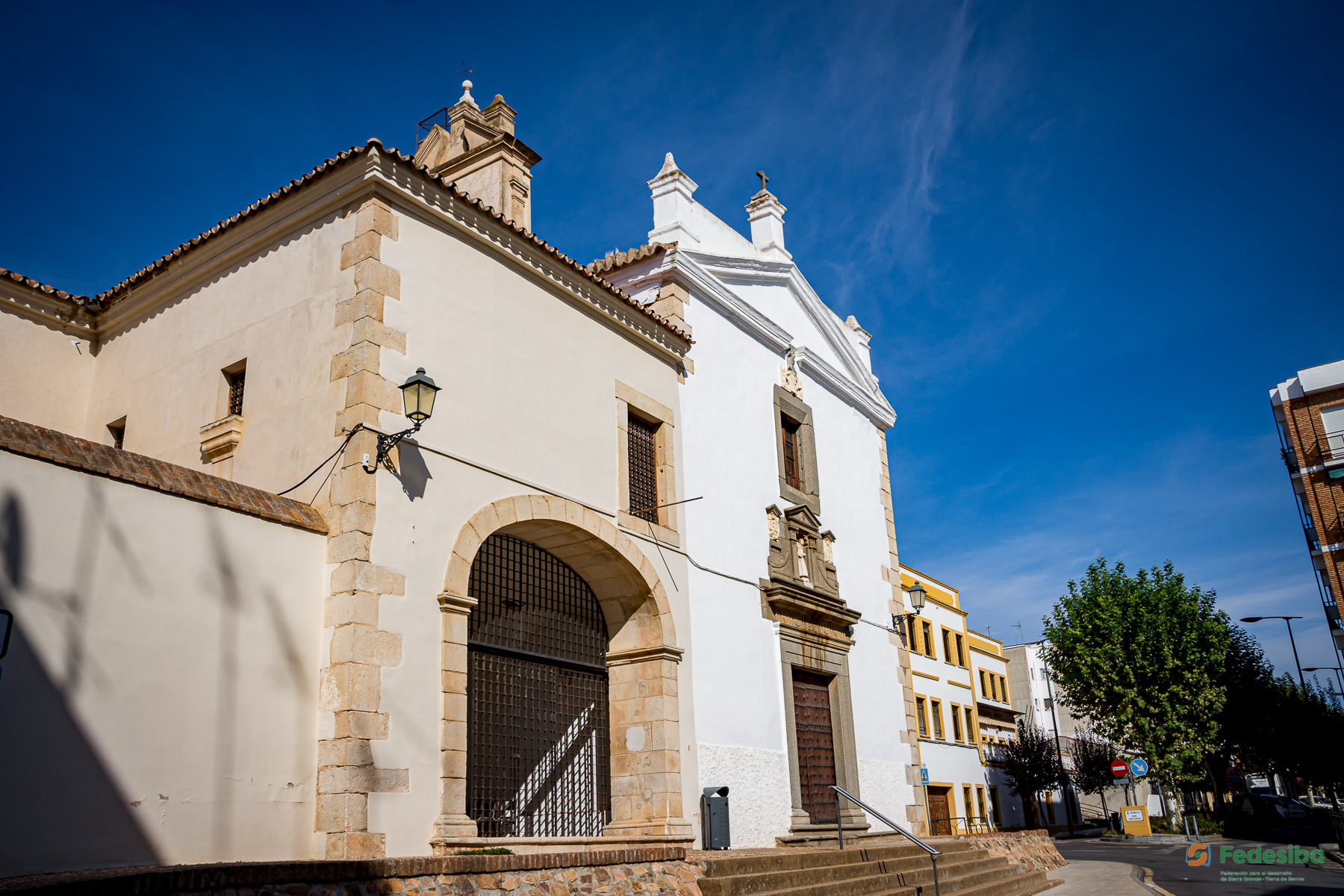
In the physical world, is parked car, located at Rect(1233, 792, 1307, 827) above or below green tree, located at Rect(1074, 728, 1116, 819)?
below

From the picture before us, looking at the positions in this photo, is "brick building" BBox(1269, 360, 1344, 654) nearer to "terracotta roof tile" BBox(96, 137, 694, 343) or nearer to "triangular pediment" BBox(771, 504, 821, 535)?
"triangular pediment" BBox(771, 504, 821, 535)

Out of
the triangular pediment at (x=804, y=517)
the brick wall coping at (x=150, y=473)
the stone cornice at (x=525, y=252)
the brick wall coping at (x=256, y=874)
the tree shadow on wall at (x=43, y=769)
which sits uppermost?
the stone cornice at (x=525, y=252)

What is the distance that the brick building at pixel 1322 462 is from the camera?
3189 centimetres

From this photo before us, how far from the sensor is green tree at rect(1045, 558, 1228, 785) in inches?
1141

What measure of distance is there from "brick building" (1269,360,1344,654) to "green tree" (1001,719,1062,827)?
11484mm

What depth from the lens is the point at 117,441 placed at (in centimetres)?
1150

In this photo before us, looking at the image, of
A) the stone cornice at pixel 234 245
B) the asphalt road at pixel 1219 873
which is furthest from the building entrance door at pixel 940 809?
the stone cornice at pixel 234 245

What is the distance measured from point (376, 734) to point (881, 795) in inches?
419

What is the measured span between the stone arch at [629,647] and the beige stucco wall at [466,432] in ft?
0.75

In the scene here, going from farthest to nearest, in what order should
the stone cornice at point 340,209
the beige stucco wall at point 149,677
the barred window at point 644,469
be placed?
the barred window at point 644,469
the stone cornice at point 340,209
the beige stucco wall at point 149,677

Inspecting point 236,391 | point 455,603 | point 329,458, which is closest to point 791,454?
point 455,603

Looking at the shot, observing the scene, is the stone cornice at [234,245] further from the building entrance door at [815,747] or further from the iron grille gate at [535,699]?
the building entrance door at [815,747]

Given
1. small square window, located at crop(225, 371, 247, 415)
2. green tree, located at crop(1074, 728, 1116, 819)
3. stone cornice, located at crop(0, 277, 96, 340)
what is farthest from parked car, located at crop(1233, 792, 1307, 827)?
stone cornice, located at crop(0, 277, 96, 340)

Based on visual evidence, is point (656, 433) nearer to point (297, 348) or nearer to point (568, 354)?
point (568, 354)
